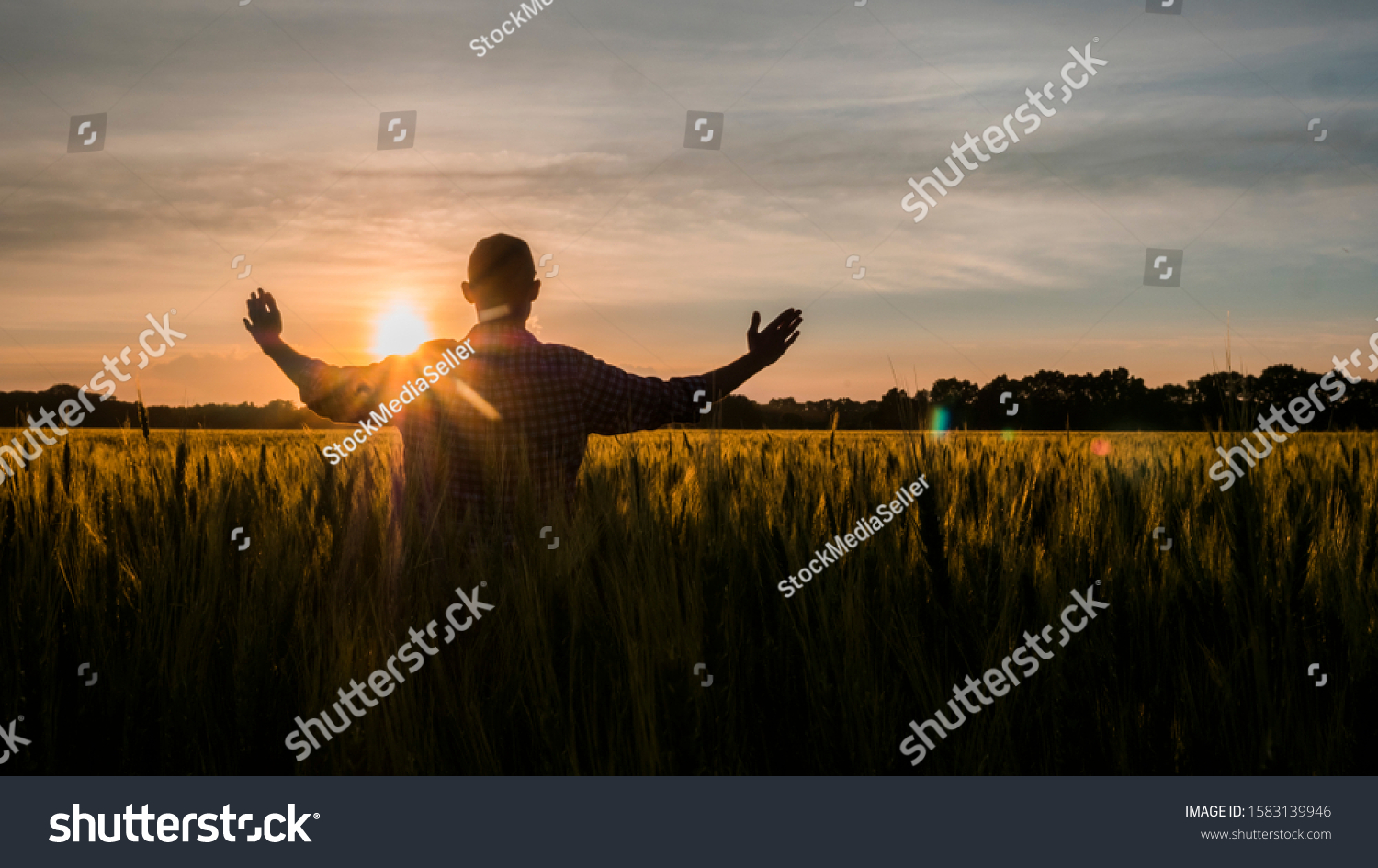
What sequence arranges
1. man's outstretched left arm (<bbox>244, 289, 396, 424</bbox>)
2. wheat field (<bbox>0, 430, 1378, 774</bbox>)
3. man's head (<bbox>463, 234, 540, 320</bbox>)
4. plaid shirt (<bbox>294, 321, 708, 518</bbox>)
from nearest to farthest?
wheat field (<bbox>0, 430, 1378, 774</bbox>) → plaid shirt (<bbox>294, 321, 708, 518</bbox>) → man's head (<bbox>463, 234, 540, 320</bbox>) → man's outstretched left arm (<bbox>244, 289, 396, 424</bbox>)

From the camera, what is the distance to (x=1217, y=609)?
1806 millimetres

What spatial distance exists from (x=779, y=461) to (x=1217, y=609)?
2.52 metres

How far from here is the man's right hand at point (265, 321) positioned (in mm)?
3521

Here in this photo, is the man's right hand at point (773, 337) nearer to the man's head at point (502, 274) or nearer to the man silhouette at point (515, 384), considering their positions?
the man silhouette at point (515, 384)

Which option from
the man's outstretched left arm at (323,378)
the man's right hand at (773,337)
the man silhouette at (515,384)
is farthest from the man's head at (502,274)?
the man's right hand at (773,337)

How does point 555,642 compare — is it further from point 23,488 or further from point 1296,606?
point 23,488

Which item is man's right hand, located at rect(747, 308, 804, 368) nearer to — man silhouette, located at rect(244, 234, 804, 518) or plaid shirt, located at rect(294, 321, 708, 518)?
man silhouette, located at rect(244, 234, 804, 518)

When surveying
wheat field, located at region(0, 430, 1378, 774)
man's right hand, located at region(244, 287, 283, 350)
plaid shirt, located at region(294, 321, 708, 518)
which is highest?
man's right hand, located at region(244, 287, 283, 350)

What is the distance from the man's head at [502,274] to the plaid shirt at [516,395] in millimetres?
98

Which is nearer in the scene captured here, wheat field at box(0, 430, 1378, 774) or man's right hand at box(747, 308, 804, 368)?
wheat field at box(0, 430, 1378, 774)

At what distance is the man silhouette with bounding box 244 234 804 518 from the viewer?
3.13 m

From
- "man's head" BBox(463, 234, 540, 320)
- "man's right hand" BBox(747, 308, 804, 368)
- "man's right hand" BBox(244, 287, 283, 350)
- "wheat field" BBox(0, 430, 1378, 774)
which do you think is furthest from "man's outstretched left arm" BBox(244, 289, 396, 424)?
"man's right hand" BBox(747, 308, 804, 368)

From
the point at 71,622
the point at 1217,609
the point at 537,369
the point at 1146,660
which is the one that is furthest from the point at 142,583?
the point at 1217,609

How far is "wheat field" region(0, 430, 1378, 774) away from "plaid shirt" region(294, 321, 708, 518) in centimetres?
75
